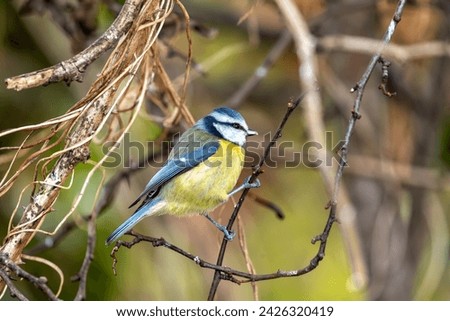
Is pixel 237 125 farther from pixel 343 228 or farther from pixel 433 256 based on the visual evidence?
pixel 433 256

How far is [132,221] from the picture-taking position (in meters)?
1.51

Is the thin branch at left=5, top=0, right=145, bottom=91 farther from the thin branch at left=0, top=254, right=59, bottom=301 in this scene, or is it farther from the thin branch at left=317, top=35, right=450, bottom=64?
the thin branch at left=317, top=35, right=450, bottom=64

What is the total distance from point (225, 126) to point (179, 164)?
0.18m

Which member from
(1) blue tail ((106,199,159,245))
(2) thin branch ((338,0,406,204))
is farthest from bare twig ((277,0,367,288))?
(2) thin branch ((338,0,406,204))

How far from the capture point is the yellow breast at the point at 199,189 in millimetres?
1622

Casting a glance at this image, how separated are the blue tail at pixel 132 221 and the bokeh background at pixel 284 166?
286mm

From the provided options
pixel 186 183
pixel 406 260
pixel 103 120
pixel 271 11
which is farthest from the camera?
pixel 271 11

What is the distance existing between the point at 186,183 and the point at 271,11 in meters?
1.41

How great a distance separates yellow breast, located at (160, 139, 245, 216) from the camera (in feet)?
5.32

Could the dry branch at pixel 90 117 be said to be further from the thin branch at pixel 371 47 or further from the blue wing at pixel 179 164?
the thin branch at pixel 371 47

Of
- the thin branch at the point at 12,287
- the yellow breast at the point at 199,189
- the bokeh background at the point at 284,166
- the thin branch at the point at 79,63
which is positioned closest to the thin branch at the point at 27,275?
the thin branch at the point at 12,287

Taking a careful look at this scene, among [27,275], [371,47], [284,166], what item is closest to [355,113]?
[27,275]

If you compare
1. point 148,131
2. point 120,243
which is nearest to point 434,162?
point 148,131

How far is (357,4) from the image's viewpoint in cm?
222
